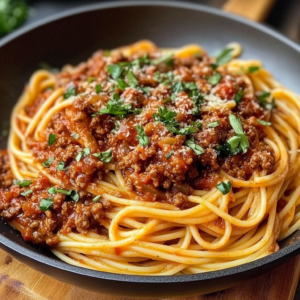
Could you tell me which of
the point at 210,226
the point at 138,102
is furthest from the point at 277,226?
the point at 138,102

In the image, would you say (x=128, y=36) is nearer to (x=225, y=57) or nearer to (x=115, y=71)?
(x=225, y=57)

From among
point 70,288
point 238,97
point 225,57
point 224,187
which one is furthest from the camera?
point 225,57

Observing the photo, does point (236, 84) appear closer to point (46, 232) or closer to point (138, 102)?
point (138, 102)

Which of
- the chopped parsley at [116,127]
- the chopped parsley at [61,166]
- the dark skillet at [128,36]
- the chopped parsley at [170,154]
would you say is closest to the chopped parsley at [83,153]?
the chopped parsley at [61,166]

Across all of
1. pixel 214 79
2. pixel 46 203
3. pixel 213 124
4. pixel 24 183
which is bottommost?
pixel 24 183

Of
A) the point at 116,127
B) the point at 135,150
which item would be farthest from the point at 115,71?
the point at 135,150

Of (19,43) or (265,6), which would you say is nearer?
(19,43)

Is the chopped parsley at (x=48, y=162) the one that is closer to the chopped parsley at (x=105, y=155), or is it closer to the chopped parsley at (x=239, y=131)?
the chopped parsley at (x=105, y=155)
